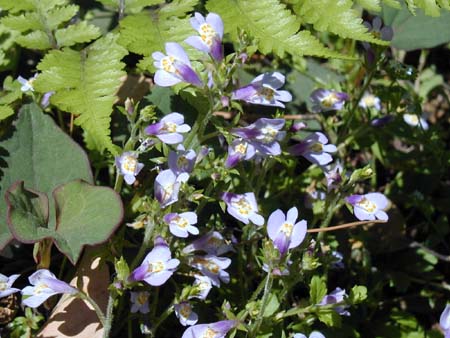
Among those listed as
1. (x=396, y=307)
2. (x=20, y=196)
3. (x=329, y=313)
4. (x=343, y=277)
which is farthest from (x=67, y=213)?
(x=396, y=307)

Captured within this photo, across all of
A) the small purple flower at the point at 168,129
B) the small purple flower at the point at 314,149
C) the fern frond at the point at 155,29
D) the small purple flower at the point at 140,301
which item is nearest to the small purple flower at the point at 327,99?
Answer: the small purple flower at the point at 314,149

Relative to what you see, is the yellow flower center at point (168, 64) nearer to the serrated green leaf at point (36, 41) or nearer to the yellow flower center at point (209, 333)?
the serrated green leaf at point (36, 41)

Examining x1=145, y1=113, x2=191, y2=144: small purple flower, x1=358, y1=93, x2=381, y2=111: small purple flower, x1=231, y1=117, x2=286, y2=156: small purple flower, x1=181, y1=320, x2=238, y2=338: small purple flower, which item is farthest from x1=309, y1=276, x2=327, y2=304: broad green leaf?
x1=358, y1=93, x2=381, y2=111: small purple flower

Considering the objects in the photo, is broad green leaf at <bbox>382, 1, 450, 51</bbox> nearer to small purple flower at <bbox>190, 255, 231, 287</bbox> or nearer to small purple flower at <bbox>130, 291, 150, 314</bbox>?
small purple flower at <bbox>190, 255, 231, 287</bbox>

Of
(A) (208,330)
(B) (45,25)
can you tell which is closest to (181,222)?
(A) (208,330)

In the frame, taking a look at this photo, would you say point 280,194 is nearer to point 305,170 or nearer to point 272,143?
Result: point 305,170

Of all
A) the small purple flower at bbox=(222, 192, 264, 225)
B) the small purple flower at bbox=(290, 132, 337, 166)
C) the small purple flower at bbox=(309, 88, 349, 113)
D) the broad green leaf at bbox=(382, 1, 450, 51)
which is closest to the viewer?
the small purple flower at bbox=(222, 192, 264, 225)

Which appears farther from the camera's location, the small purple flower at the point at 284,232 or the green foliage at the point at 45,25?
the green foliage at the point at 45,25
